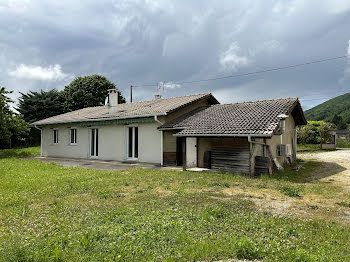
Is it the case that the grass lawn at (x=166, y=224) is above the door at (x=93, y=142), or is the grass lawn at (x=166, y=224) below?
below

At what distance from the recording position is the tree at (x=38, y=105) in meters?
36.1

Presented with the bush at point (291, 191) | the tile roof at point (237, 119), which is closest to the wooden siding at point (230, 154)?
the tile roof at point (237, 119)

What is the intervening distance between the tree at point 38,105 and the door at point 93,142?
2221 cm

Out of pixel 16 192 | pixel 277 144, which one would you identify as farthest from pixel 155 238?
pixel 277 144

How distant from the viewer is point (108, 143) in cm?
1675

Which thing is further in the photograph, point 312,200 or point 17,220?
point 312,200

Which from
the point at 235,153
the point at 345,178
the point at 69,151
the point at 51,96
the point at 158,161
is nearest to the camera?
the point at 345,178

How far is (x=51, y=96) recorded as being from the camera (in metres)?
37.5

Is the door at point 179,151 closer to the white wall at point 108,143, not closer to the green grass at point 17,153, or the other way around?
the white wall at point 108,143

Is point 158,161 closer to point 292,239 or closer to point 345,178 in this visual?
point 345,178

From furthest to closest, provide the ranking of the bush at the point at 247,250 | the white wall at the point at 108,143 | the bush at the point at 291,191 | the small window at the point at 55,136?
the small window at the point at 55,136 < the white wall at the point at 108,143 < the bush at the point at 291,191 < the bush at the point at 247,250

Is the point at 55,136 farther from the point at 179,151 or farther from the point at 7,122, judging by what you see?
the point at 179,151

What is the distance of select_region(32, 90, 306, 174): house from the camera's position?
10.9 meters

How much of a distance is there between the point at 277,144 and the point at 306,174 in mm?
1939
